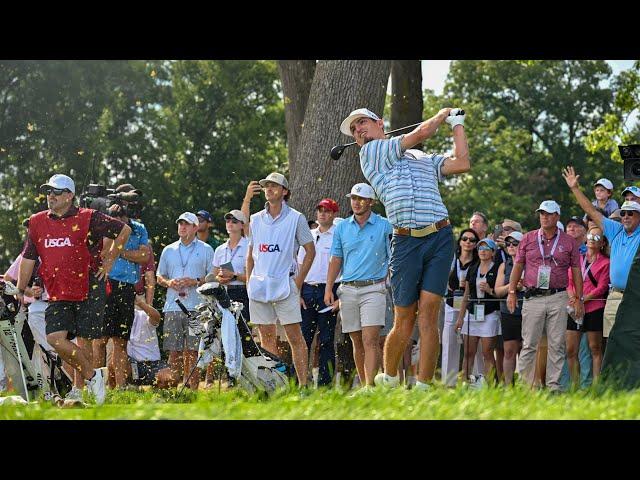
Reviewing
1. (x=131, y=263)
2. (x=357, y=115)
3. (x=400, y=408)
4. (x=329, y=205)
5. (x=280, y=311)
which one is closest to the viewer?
(x=400, y=408)

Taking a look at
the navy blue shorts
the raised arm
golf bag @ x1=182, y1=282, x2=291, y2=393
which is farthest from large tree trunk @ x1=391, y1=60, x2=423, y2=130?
the navy blue shorts

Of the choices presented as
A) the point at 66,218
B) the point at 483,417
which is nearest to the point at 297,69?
the point at 66,218

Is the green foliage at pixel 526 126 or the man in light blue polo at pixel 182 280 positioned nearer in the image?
the man in light blue polo at pixel 182 280

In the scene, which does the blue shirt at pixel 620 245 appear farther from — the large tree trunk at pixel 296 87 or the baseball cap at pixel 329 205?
the large tree trunk at pixel 296 87

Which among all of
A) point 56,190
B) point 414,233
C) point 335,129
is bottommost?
point 414,233

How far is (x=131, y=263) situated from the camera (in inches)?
564

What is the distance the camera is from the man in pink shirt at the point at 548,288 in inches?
542

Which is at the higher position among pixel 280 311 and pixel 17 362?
pixel 280 311

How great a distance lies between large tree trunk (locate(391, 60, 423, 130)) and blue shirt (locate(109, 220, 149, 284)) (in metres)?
8.35

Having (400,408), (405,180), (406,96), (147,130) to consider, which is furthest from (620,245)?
(147,130)

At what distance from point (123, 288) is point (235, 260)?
1423 mm

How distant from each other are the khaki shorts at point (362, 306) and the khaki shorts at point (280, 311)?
0.56 m

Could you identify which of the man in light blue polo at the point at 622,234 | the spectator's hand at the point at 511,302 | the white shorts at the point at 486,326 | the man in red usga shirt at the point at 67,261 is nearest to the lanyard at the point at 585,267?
the spectator's hand at the point at 511,302

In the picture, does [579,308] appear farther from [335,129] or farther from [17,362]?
[17,362]
